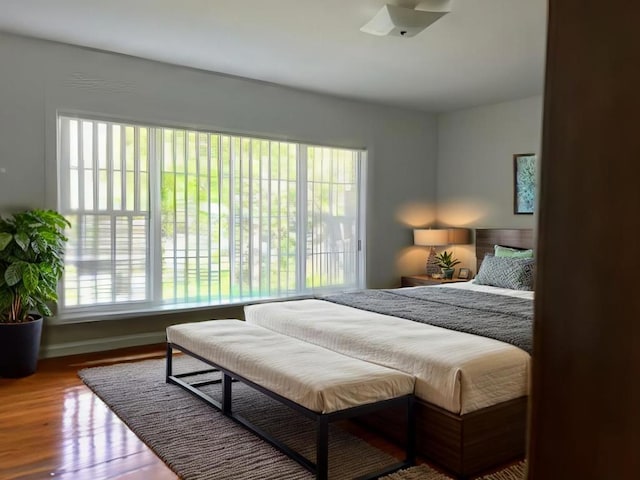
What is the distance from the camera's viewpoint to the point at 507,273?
4660 millimetres

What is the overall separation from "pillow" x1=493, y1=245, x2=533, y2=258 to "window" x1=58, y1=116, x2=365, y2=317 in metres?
1.40

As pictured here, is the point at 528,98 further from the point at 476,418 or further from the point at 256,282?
the point at 476,418

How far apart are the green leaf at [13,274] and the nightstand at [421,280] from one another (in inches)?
149

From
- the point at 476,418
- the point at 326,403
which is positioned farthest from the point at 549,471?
the point at 476,418

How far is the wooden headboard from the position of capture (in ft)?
17.4

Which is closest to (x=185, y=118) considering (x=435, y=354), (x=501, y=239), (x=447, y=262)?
(x=435, y=354)

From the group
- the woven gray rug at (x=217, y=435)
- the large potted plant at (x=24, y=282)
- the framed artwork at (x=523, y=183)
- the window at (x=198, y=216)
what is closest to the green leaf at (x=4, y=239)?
the large potted plant at (x=24, y=282)

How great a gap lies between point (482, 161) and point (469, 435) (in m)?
4.12

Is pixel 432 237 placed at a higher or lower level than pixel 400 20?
lower

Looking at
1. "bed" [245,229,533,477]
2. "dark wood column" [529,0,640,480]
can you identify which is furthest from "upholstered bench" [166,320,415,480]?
"dark wood column" [529,0,640,480]

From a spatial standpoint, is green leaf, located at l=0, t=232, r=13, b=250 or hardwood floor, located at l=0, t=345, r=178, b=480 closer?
hardwood floor, located at l=0, t=345, r=178, b=480

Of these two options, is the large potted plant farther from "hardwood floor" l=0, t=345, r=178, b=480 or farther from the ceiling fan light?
the ceiling fan light

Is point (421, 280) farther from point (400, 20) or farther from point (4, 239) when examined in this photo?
point (4, 239)

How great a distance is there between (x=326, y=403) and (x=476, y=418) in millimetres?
672
